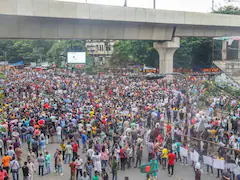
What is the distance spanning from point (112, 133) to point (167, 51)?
21287mm

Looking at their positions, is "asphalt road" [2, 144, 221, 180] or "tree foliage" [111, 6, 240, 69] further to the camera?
"tree foliage" [111, 6, 240, 69]

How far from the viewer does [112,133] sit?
57.4 ft

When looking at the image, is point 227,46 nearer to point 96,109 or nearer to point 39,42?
Result: point 96,109

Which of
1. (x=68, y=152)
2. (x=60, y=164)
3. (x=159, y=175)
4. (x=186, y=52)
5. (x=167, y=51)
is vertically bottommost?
(x=159, y=175)

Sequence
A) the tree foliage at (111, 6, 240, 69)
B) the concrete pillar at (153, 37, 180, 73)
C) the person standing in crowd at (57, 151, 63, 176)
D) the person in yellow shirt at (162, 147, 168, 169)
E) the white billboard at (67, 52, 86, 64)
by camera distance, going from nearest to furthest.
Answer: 1. the person standing in crowd at (57, 151, 63, 176)
2. the person in yellow shirt at (162, 147, 168, 169)
3. the concrete pillar at (153, 37, 180, 73)
4. the tree foliage at (111, 6, 240, 69)
5. the white billboard at (67, 52, 86, 64)

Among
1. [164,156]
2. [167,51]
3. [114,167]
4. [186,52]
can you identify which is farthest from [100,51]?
[114,167]

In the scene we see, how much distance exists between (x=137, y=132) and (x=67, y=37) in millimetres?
14032

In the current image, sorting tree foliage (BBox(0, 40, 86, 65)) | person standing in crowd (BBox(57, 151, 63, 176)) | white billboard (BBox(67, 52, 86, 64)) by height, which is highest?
tree foliage (BBox(0, 40, 86, 65))

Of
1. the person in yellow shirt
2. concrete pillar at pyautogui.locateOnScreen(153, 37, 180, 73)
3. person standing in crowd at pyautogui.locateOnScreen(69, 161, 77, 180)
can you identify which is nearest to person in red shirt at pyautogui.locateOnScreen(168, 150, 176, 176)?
the person in yellow shirt

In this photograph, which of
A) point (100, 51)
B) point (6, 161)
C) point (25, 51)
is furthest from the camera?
point (25, 51)

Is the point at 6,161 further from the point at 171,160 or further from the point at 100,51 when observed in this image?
the point at 100,51

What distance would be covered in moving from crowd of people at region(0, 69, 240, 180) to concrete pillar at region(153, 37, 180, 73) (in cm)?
757

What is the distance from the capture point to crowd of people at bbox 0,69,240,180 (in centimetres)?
1305

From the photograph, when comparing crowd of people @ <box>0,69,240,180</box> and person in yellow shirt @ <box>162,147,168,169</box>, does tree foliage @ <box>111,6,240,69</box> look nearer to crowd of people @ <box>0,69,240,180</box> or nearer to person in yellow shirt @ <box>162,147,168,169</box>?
crowd of people @ <box>0,69,240,180</box>
